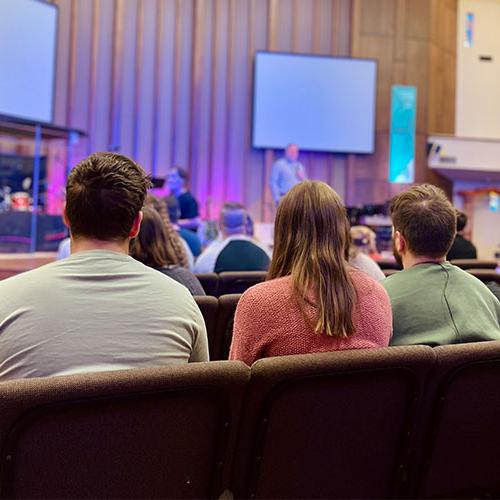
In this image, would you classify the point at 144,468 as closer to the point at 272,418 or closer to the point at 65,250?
the point at 272,418

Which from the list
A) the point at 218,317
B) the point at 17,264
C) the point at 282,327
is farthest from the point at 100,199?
the point at 17,264

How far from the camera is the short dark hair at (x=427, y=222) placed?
189 centimetres

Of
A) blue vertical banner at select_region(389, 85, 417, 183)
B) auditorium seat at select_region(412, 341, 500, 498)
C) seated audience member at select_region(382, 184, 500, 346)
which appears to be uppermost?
blue vertical banner at select_region(389, 85, 417, 183)

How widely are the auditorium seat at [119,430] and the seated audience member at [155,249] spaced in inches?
47.7

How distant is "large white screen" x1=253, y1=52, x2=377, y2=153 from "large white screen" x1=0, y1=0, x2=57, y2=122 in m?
2.95

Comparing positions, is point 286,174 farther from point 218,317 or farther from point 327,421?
point 327,421

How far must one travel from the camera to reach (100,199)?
1415 millimetres

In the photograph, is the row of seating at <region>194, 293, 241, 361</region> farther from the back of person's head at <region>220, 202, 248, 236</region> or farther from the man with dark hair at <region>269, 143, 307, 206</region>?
the man with dark hair at <region>269, 143, 307, 206</region>

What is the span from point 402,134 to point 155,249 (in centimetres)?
761

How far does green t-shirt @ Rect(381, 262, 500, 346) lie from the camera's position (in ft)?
5.58

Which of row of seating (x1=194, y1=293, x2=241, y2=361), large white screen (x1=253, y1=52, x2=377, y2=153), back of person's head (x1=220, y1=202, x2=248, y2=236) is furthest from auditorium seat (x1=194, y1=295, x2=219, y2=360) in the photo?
large white screen (x1=253, y1=52, x2=377, y2=153)

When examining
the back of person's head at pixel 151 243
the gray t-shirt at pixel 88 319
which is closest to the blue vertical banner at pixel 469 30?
the back of person's head at pixel 151 243

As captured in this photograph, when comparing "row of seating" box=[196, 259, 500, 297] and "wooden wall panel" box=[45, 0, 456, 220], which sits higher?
"wooden wall panel" box=[45, 0, 456, 220]

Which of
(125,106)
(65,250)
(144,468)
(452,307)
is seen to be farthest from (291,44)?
(144,468)
